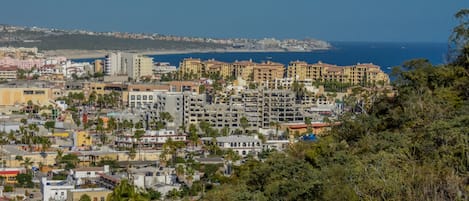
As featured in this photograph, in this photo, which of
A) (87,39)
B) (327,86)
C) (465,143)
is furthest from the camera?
(87,39)

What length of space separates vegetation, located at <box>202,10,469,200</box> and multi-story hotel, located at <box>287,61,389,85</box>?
64.8ft

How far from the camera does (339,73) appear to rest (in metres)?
32.7

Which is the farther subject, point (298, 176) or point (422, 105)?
point (422, 105)

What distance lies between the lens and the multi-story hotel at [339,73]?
31.5 m

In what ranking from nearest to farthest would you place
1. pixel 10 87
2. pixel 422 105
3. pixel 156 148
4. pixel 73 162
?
1. pixel 422 105
2. pixel 73 162
3. pixel 156 148
4. pixel 10 87

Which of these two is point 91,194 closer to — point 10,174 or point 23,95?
point 10,174

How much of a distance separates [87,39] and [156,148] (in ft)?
201

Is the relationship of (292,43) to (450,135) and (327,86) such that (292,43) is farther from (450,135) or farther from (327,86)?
(450,135)

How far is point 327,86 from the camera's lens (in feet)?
100

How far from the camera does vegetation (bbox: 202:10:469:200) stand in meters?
5.91

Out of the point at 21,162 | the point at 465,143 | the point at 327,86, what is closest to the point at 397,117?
the point at 465,143

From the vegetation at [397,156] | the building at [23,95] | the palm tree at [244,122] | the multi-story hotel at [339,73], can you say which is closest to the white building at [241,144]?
the palm tree at [244,122]

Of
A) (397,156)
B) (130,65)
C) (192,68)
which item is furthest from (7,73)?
(397,156)

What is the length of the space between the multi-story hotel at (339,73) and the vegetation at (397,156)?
64.8 ft
